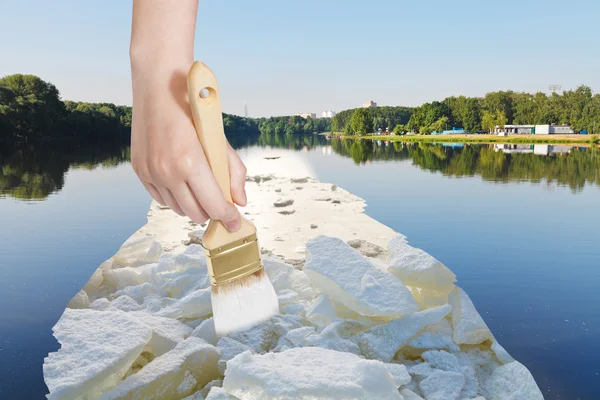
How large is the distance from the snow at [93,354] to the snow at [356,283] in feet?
2.81

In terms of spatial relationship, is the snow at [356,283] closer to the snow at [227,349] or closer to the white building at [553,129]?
the snow at [227,349]

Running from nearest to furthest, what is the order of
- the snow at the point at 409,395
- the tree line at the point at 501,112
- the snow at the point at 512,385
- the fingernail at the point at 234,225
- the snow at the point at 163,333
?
1. the fingernail at the point at 234,225
2. the snow at the point at 409,395
3. the snow at the point at 512,385
4. the snow at the point at 163,333
5. the tree line at the point at 501,112

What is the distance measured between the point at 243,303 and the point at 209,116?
0.89 metres

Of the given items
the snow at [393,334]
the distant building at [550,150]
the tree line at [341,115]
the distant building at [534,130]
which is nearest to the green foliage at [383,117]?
the tree line at [341,115]

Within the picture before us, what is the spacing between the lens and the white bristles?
1.84 m

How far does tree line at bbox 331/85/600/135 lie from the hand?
58526mm

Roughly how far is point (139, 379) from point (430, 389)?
1.10 meters

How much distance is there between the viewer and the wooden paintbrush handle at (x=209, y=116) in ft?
4.15

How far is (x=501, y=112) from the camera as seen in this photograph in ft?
211

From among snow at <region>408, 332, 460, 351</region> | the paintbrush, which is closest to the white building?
snow at <region>408, 332, 460, 351</region>

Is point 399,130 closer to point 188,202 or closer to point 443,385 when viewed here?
point 443,385

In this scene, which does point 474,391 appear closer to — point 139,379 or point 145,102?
point 139,379

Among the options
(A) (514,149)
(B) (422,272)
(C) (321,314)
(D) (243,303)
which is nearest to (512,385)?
(B) (422,272)

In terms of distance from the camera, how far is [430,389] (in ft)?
5.78
